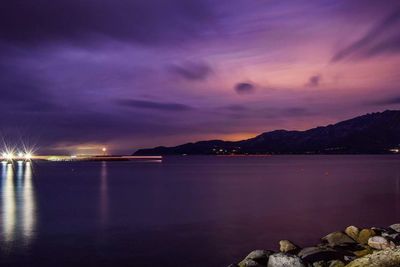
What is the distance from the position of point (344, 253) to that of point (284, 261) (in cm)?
424

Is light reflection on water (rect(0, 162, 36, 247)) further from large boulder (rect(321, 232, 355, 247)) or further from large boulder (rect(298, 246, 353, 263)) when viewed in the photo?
large boulder (rect(321, 232, 355, 247))

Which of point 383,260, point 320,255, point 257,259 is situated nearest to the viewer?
point 383,260

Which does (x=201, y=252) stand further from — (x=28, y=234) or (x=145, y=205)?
(x=145, y=205)

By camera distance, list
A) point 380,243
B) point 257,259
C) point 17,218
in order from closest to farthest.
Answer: point 257,259 < point 380,243 < point 17,218

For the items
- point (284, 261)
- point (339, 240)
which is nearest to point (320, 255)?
point (284, 261)

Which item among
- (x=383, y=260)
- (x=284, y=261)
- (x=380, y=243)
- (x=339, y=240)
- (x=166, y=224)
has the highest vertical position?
(x=383, y=260)

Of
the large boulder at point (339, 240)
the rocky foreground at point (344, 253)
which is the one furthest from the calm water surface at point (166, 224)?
the rocky foreground at point (344, 253)

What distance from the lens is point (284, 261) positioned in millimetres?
14703

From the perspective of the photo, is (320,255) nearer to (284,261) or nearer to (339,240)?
(284,261)

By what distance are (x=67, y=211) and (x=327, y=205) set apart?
2446cm

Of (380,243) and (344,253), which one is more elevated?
(380,243)

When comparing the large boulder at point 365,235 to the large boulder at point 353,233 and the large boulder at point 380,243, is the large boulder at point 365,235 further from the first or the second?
the large boulder at point 380,243

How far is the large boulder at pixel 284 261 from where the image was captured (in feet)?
47.7

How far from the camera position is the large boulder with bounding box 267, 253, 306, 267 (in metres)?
14.5
